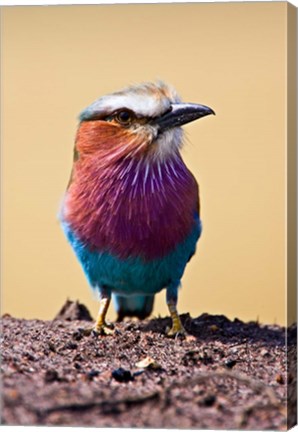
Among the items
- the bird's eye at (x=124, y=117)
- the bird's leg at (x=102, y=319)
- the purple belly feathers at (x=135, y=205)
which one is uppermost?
the bird's eye at (x=124, y=117)

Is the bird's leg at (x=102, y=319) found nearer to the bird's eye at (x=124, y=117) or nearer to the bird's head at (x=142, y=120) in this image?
the bird's head at (x=142, y=120)

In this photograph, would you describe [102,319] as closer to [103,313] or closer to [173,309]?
[103,313]

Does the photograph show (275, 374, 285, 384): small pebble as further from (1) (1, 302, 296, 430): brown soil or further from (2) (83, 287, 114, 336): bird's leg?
(2) (83, 287, 114, 336): bird's leg

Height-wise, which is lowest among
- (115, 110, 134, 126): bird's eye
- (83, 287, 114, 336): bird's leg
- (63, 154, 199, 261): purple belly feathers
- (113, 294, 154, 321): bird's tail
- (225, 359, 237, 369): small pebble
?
(225, 359, 237, 369): small pebble

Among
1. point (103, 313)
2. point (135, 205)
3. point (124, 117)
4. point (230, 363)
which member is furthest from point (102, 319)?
point (124, 117)

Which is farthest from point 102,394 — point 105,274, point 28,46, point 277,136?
point 28,46

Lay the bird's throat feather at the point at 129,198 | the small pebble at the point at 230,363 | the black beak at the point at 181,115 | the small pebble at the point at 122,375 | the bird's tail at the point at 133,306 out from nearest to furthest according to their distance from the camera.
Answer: the small pebble at the point at 122,375
the small pebble at the point at 230,363
the black beak at the point at 181,115
the bird's throat feather at the point at 129,198
the bird's tail at the point at 133,306

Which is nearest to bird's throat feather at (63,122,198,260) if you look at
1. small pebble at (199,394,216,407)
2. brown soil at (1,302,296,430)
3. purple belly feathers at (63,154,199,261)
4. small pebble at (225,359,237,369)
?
purple belly feathers at (63,154,199,261)

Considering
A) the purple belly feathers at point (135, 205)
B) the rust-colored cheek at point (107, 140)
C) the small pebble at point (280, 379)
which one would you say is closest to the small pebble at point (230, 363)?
the small pebble at point (280, 379)
